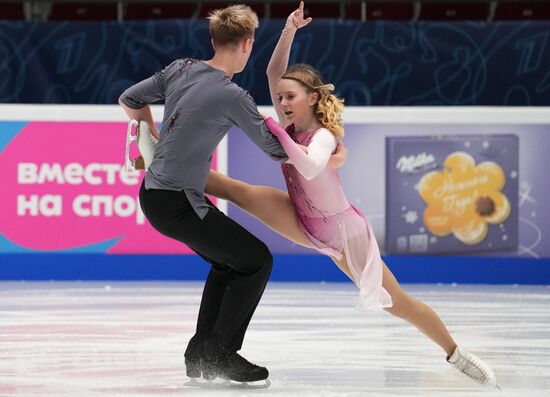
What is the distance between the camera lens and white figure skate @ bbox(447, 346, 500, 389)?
3.38 meters

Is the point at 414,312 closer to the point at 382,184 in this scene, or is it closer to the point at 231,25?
the point at 231,25

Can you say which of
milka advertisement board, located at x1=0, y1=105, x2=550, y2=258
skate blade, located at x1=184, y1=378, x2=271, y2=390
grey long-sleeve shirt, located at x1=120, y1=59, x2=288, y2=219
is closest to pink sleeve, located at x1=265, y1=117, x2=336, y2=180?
grey long-sleeve shirt, located at x1=120, y1=59, x2=288, y2=219

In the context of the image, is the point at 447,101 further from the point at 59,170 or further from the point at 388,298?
the point at 388,298

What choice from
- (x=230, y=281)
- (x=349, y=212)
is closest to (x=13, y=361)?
(x=230, y=281)

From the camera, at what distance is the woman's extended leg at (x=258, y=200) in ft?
11.5

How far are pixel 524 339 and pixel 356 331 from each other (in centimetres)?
67

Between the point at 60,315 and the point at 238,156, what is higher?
the point at 238,156

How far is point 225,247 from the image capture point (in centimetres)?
326

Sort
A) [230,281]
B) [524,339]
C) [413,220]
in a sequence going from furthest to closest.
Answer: [413,220]
[524,339]
[230,281]

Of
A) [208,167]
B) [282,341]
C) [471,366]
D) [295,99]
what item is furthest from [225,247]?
[282,341]

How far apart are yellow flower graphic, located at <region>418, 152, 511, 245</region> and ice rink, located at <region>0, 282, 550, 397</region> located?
37 centimetres

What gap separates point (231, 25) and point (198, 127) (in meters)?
0.30

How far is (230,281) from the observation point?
11.0 ft

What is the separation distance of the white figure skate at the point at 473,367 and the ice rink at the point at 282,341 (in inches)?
2.1
